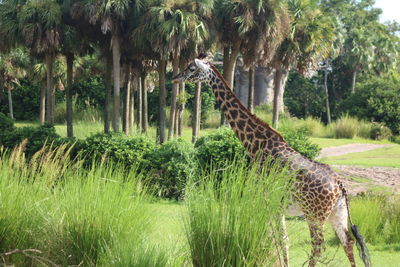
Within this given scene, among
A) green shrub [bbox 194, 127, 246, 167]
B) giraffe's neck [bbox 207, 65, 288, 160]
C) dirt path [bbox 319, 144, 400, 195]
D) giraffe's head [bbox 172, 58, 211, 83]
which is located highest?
giraffe's head [bbox 172, 58, 211, 83]

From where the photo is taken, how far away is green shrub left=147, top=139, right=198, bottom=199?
1147 centimetres

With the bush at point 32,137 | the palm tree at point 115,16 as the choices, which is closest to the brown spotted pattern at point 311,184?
the bush at point 32,137

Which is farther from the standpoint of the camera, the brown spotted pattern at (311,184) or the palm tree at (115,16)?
the palm tree at (115,16)

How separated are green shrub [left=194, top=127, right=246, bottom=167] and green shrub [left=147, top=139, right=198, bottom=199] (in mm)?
262

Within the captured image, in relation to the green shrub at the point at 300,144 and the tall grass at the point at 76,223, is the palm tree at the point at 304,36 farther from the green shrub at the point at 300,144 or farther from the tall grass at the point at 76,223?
the tall grass at the point at 76,223

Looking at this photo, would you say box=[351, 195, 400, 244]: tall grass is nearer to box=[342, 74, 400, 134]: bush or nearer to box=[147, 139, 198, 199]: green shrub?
box=[147, 139, 198, 199]: green shrub

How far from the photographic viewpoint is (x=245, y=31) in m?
17.4

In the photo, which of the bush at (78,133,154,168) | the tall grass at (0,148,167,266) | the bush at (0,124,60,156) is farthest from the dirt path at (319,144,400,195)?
the tall grass at (0,148,167,266)

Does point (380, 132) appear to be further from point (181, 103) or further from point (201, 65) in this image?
point (201, 65)

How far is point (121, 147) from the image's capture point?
40.9 ft

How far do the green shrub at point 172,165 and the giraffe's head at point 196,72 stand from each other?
492 cm

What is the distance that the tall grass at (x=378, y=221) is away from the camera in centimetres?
826

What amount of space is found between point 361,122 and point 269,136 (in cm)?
2545

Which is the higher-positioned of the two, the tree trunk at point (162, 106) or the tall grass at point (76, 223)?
the tree trunk at point (162, 106)
